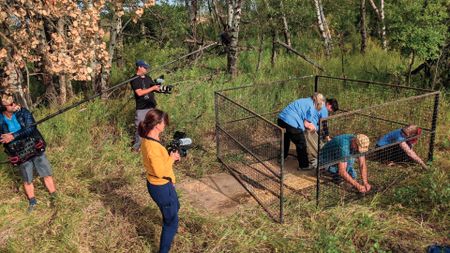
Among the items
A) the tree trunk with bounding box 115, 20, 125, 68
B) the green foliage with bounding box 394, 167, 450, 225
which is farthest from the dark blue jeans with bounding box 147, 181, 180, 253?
the tree trunk with bounding box 115, 20, 125, 68

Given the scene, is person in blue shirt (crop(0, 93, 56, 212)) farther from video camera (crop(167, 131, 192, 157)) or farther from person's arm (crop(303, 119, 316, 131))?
person's arm (crop(303, 119, 316, 131))

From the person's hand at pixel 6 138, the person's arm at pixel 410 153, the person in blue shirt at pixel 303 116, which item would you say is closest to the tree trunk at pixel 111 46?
the person's hand at pixel 6 138

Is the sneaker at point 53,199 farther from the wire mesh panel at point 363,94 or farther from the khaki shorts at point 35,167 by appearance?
the wire mesh panel at point 363,94

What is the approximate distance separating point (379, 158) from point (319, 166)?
2.08 metres

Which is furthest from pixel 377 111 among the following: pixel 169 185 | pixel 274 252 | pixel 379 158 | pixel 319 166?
pixel 169 185

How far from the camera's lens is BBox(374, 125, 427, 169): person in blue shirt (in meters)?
6.03

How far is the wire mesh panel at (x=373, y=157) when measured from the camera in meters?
5.38

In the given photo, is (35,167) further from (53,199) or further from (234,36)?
(234,36)

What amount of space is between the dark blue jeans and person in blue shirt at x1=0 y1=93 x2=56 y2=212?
2.22 metres

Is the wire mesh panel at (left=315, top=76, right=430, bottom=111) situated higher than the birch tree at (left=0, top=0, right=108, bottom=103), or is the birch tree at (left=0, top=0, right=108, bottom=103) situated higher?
the birch tree at (left=0, top=0, right=108, bottom=103)

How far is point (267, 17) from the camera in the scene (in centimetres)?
1279

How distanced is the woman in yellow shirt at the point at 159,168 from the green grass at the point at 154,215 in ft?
1.94

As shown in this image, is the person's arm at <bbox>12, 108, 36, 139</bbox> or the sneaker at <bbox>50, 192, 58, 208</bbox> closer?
the person's arm at <bbox>12, 108, 36, 139</bbox>

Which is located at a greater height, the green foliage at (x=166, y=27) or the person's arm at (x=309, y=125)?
the green foliage at (x=166, y=27)
